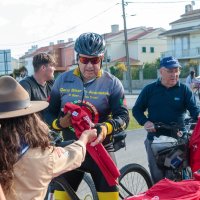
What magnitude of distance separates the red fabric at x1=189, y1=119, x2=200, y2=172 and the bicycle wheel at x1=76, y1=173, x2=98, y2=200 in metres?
1.13

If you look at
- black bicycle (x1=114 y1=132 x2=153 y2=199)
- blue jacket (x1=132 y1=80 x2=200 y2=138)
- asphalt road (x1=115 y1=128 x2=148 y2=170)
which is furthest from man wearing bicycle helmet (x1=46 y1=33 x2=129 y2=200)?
asphalt road (x1=115 y1=128 x2=148 y2=170)

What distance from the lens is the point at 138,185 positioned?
490 cm

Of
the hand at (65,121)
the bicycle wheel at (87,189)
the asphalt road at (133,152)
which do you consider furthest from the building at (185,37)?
the hand at (65,121)

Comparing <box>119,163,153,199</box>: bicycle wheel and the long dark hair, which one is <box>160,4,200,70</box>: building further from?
the long dark hair

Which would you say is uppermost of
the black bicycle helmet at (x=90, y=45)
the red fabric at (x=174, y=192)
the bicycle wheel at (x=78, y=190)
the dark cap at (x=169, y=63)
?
the black bicycle helmet at (x=90, y=45)

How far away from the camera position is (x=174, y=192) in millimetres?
3238

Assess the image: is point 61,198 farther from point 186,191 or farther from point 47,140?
point 47,140

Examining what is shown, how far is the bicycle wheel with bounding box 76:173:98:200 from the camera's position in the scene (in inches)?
150

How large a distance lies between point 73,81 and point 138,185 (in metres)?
1.75

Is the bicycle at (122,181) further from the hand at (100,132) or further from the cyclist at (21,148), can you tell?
the cyclist at (21,148)

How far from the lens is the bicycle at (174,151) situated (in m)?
4.59

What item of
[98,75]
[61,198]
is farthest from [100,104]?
[61,198]

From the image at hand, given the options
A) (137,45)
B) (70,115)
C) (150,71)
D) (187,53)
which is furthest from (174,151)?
(137,45)

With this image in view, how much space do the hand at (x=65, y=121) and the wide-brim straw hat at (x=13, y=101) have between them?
0.89 meters
